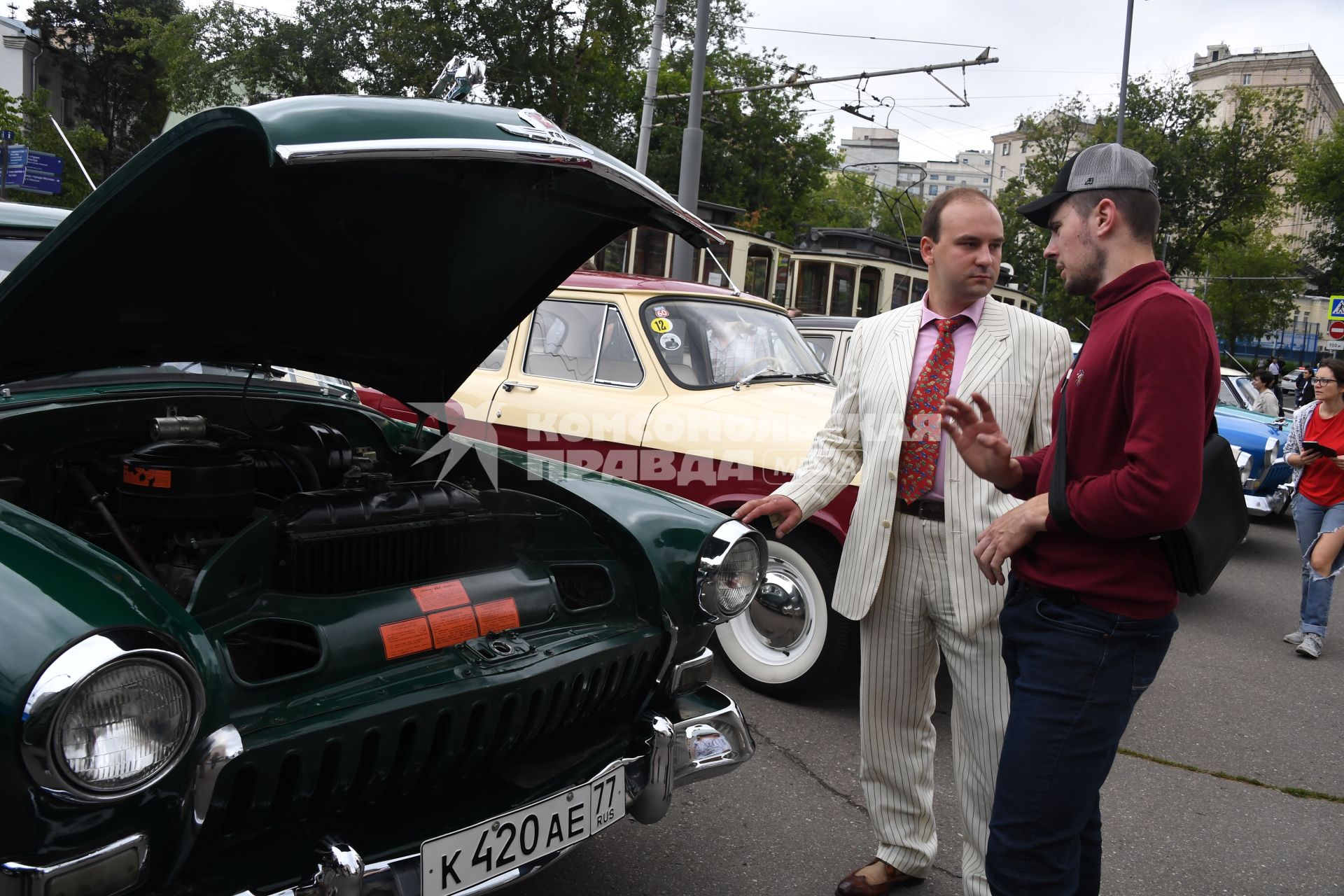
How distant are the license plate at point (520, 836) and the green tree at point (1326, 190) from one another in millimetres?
37115

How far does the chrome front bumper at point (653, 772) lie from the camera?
1.76 meters

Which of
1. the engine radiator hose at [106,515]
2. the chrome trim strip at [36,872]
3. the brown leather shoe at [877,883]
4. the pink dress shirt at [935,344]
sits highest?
the pink dress shirt at [935,344]

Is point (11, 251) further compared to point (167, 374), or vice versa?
point (167, 374)

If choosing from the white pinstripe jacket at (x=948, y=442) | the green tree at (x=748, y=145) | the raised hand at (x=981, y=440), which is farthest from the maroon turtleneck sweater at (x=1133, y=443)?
the green tree at (x=748, y=145)

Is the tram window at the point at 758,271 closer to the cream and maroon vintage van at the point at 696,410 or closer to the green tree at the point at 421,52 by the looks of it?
the green tree at the point at 421,52

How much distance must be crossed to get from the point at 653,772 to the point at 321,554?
0.94 meters

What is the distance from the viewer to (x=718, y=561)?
258 centimetres

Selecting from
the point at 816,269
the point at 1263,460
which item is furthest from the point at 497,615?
A: the point at 816,269

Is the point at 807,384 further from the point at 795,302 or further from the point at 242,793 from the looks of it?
the point at 795,302

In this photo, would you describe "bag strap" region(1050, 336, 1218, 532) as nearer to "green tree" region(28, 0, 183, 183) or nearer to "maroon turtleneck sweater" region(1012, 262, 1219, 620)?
"maroon turtleneck sweater" region(1012, 262, 1219, 620)

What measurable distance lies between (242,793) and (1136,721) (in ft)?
13.1

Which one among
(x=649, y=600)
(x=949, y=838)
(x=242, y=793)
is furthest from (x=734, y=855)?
(x=242, y=793)

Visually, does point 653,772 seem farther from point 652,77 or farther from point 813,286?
point 652,77

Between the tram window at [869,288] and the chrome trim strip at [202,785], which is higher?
the tram window at [869,288]
